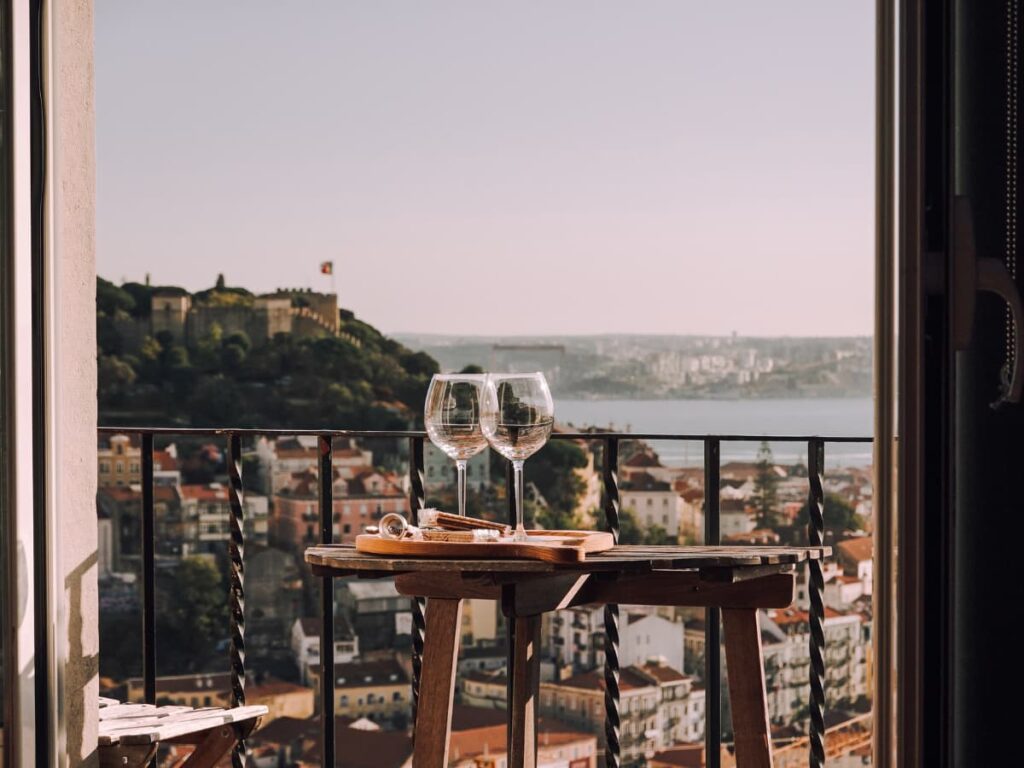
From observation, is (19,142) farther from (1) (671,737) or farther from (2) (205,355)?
(2) (205,355)

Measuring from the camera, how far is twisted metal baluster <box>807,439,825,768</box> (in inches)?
106

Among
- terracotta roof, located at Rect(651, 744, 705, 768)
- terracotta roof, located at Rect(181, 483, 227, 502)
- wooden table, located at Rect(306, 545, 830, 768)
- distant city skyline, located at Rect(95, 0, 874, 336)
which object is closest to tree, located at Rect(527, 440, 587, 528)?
terracotta roof, located at Rect(651, 744, 705, 768)

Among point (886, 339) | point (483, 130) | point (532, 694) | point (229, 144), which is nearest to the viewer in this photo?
point (886, 339)

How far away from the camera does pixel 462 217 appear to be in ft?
69.3

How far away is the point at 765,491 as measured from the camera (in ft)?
44.4

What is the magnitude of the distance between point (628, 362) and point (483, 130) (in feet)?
18.7

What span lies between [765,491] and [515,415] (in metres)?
11.9

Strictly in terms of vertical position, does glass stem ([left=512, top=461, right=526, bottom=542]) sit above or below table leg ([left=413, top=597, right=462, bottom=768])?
above

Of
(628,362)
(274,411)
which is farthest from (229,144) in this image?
(628,362)

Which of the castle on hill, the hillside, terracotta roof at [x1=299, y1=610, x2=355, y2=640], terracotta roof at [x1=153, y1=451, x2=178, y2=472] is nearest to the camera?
terracotta roof at [x1=299, y1=610, x2=355, y2=640]

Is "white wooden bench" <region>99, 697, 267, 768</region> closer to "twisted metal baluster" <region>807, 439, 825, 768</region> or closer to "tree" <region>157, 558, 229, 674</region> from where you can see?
"twisted metal baluster" <region>807, 439, 825, 768</region>

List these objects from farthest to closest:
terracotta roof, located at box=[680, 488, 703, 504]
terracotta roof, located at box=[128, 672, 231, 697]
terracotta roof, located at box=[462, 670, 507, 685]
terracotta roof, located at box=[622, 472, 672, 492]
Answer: terracotta roof, located at box=[128, 672, 231, 697]
terracotta roof, located at box=[622, 472, 672, 492]
terracotta roof, located at box=[462, 670, 507, 685]
terracotta roof, located at box=[680, 488, 703, 504]

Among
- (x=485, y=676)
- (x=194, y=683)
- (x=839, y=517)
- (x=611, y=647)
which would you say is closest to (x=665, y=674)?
(x=485, y=676)

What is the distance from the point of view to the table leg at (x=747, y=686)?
2115 mm
